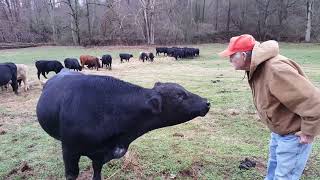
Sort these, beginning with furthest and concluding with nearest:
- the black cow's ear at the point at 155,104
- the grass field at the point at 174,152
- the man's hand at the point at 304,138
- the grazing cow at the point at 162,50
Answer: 1. the grazing cow at the point at 162,50
2. the grass field at the point at 174,152
3. the black cow's ear at the point at 155,104
4. the man's hand at the point at 304,138

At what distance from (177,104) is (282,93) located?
1.25 meters

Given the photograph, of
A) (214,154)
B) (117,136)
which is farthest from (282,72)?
(214,154)

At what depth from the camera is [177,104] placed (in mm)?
4023

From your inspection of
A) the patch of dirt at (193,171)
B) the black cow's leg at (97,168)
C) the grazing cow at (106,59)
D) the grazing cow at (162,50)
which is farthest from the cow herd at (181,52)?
the black cow's leg at (97,168)

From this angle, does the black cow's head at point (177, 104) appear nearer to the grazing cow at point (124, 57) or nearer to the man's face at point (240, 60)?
the man's face at point (240, 60)

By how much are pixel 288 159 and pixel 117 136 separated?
1853 millimetres

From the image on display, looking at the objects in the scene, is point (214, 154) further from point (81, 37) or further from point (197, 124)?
point (81, 37)

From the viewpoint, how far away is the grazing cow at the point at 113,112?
13.1ft

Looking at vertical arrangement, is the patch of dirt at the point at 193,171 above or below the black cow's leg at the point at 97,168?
below

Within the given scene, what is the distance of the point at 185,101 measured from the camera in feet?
13.3

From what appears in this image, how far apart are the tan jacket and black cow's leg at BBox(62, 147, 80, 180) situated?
2.25 meters

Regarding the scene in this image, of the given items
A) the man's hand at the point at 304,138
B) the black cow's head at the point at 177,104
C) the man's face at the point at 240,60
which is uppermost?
the man's face at the point at 240,60

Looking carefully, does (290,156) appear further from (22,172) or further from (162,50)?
(162,50)

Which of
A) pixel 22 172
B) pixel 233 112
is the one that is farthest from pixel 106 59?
pixel 22 172
